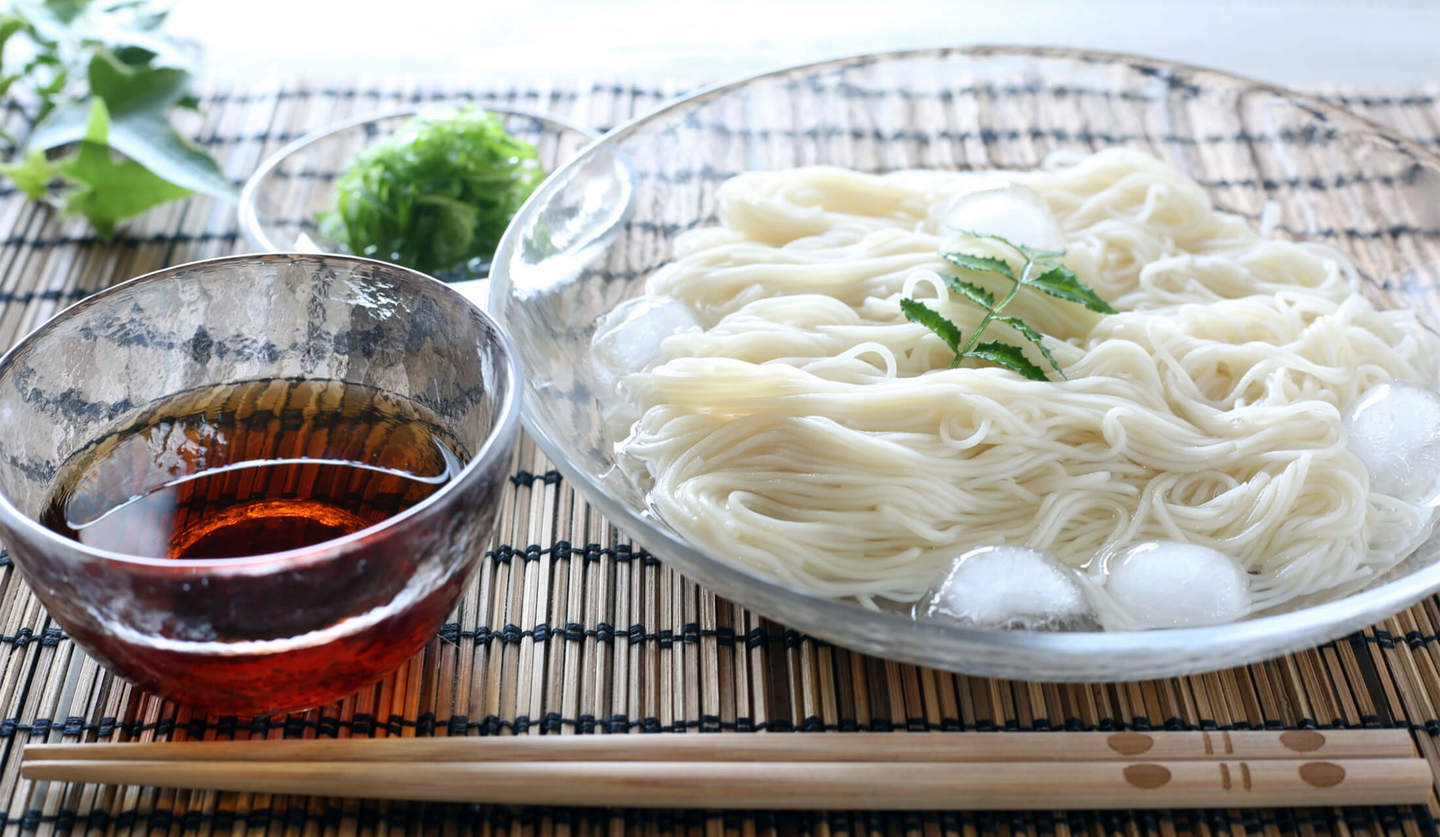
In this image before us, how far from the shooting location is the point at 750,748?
4.90 ft

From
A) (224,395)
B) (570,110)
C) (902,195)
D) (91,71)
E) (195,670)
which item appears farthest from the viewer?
(570,110)

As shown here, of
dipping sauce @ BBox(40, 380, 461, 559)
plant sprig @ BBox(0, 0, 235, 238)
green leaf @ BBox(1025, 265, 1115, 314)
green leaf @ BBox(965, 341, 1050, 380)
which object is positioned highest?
green leaf @ BBox(1025, 265, 1115, 314)

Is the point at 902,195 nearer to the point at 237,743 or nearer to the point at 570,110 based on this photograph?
the point at 570,110

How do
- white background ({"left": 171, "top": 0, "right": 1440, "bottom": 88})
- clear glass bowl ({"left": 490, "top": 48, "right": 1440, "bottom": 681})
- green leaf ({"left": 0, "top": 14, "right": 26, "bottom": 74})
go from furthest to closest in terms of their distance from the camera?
white background ({"left": 171, "top": 0, "right": 1440, "bottom": 88}) < green leaf ({"left": 0, "top": 14, "right": 26, "bottom": 74}) < clear glass bowl ({"left": 490, "top": 48, "right": 1440, "bottom": 681})

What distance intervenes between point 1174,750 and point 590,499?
0.81m

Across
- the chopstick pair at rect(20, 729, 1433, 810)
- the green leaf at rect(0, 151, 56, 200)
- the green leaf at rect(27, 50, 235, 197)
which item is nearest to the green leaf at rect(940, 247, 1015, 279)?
the chopstick pair at rect(20, 729, 1433, 810)

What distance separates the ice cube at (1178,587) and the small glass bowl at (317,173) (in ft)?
4.71

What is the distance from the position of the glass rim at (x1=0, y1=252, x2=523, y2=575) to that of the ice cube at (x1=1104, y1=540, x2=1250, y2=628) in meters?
0.87

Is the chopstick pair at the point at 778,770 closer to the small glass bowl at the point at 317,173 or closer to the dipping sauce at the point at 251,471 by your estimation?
the dipping sauce at the point at 251,471

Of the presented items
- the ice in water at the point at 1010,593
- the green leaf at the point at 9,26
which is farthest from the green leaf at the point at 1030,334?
the green leaf at the point at 9,26

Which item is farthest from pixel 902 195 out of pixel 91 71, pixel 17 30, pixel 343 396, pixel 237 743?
pixel 17 30

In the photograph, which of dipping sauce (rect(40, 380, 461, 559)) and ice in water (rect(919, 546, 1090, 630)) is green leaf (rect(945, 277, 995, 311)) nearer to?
A: ice in water (rect(919, 546, 1090, 630))

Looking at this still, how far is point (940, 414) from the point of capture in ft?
6.10

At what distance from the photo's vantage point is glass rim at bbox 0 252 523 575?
1.26 metres
